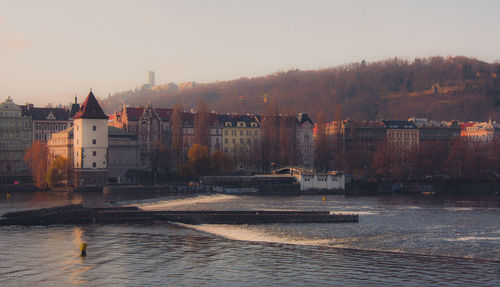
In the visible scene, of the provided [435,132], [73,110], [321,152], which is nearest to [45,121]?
[73,110]

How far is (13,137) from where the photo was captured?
147m

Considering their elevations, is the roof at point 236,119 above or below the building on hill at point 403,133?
above

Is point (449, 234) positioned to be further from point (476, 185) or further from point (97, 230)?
point (476, 185)

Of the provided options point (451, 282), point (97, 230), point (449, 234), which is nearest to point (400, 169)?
point (449, 234)

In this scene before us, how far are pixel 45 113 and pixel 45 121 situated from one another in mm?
3149

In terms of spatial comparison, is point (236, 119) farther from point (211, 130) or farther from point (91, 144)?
point (91, 144)

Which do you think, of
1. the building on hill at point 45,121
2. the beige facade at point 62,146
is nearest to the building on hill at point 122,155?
the beige facade at point 62,146

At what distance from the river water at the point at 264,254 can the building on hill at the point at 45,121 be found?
9168 centimetres

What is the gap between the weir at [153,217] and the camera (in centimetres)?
6888

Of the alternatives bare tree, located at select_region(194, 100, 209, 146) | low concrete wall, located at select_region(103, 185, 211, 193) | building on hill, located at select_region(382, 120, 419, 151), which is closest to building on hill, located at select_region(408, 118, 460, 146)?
building on hill, located at select_region(382, 120, 419, 151)

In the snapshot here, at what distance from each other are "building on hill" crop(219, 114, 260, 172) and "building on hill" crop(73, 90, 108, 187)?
45.5m

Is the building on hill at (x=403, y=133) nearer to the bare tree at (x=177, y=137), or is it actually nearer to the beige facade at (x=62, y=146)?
the bare tree at (x=177, y=137)

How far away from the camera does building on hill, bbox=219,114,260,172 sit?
16200 centimetres

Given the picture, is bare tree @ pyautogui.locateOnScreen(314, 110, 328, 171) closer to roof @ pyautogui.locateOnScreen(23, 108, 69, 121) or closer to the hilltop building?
the hilltop building
